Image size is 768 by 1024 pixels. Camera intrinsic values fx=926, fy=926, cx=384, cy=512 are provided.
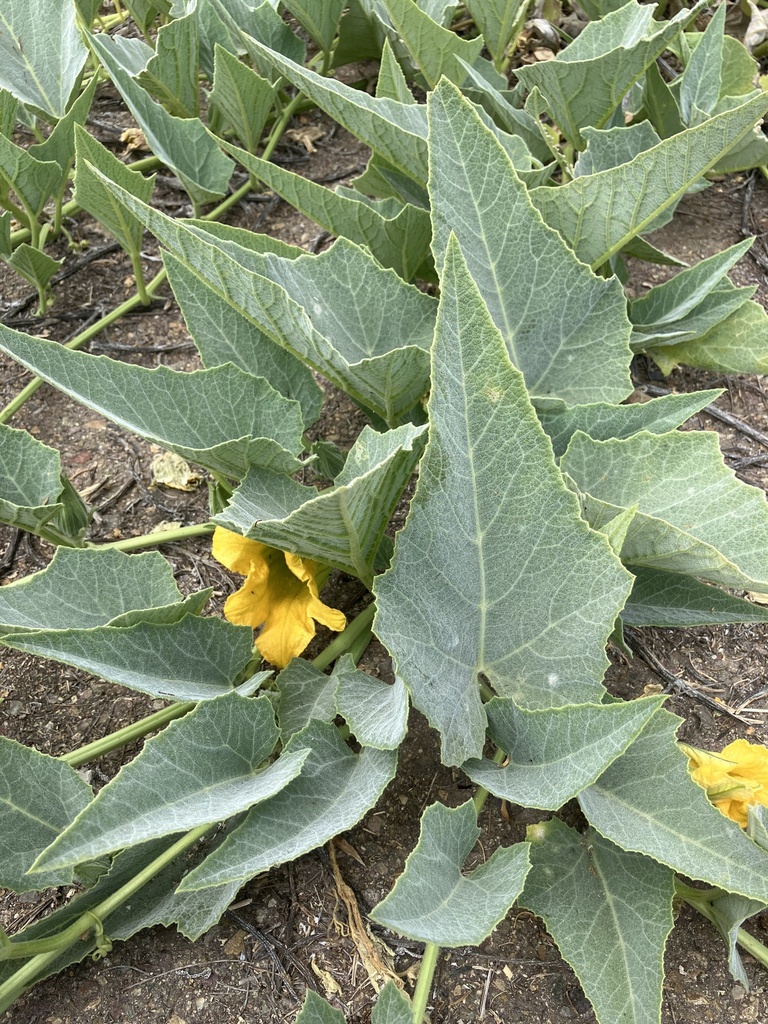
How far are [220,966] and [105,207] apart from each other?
3.23 feet

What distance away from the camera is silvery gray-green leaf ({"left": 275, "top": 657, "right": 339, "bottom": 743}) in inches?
37.2

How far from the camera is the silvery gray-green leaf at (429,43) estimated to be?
131 cm

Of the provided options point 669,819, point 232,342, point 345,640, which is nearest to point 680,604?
point 669,819

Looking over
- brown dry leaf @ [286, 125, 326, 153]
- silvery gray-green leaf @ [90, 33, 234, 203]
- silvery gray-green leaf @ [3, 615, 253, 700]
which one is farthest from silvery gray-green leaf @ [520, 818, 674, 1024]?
brown dry leaf @ [286, 125, 326, 153]

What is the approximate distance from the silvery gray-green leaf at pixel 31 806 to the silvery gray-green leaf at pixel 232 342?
0.46 meters

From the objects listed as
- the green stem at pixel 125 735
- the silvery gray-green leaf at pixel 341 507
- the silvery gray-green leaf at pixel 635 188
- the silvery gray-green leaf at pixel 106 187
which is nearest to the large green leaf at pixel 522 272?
the silvery gray-green leaf at pixel 635 188

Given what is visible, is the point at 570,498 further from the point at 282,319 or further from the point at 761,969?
the point at 761,969

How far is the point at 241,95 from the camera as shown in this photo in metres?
1.46

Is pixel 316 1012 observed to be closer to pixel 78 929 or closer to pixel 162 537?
pixel 78 929

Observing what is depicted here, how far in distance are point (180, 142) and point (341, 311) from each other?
551mm

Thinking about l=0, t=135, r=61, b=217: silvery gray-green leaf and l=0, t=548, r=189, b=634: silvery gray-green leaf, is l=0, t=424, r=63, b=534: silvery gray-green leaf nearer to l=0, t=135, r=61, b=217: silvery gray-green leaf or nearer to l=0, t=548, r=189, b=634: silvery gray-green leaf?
l=0, t=548, r=189, b=634: silvery gray-green leaf

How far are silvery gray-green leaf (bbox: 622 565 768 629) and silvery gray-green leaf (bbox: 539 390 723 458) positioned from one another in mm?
Answer: 152

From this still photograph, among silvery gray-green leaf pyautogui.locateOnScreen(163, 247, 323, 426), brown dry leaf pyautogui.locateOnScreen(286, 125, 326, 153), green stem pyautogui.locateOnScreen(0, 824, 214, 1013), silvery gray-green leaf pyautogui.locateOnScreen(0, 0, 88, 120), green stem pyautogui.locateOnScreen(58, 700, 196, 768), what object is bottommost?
green stem pyautogui.locateOnScreen(0, 824, 214, 1013)

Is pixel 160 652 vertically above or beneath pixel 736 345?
above
